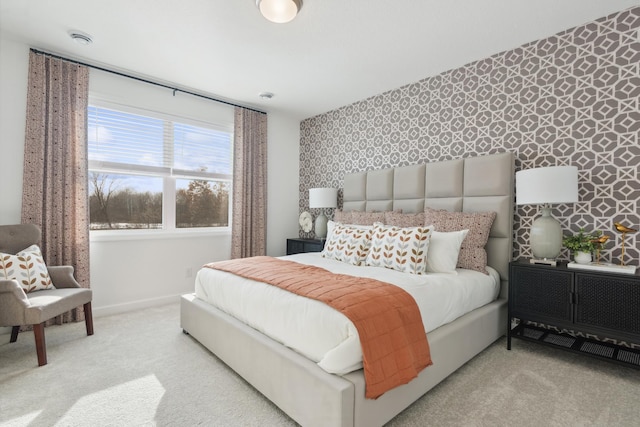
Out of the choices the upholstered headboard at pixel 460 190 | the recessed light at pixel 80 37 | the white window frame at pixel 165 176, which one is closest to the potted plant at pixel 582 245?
the upholstered headboard at pixel 460 190

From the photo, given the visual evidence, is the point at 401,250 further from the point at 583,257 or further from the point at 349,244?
the point at 583,257

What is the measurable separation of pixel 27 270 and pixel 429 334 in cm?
307

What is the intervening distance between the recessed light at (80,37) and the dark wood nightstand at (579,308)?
411 centimetres

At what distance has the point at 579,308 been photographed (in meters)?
2.22

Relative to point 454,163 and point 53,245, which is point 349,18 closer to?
point 454,163

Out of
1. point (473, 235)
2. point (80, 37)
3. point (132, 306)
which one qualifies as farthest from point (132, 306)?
point (473, 235)

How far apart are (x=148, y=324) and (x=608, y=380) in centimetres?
376

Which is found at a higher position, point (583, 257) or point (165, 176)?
point (165, 176)

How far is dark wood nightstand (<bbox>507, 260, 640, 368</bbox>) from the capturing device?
2.04 m

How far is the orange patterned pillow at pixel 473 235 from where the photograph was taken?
107 inches

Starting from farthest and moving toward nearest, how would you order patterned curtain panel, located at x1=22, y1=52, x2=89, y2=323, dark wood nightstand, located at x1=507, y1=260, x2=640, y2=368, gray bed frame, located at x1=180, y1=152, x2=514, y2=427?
patterned curtain panel, located at x1=22, y1=52, x2=89, y2=323 → dark wood nightstand, located at x1=507, y1=260, x2=640, y2=368 → gray bed frame, located at x1=180, y1=152, x2=514, y2=427

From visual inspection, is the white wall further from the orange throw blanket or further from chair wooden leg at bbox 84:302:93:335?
the orange throw blanket

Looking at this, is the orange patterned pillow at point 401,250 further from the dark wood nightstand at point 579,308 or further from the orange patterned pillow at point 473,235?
the dark wood nightstand at point 579,308

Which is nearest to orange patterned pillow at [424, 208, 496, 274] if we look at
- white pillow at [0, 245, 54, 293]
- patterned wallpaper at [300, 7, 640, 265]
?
patterned wallpaper at [300, 7, 640, 265]
